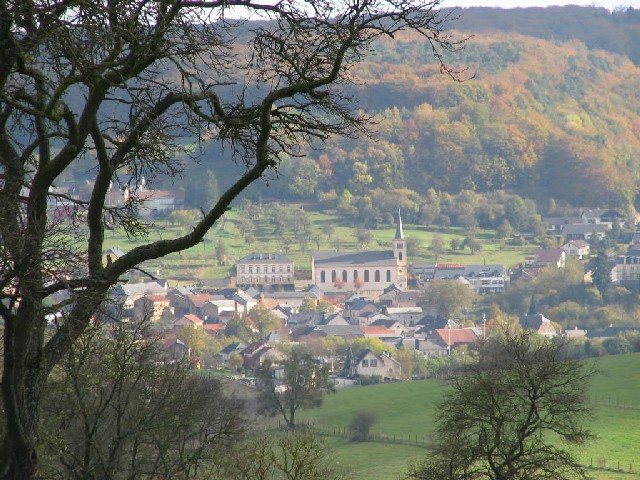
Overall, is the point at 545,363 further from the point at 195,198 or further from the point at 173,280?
the point at 195,198

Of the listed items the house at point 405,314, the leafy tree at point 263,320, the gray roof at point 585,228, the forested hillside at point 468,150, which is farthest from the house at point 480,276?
the gray roof at point 585,228

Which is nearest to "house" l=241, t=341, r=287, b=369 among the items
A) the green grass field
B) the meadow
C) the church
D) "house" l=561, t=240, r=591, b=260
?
the green grass field

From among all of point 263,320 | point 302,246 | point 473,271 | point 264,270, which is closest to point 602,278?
point 473,271

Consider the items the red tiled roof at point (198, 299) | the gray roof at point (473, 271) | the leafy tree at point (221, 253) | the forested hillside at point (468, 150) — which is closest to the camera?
the red tiled roof at point (198, 299)

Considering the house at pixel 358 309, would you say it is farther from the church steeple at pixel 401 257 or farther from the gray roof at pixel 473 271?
the church steeple at pixel 401 257

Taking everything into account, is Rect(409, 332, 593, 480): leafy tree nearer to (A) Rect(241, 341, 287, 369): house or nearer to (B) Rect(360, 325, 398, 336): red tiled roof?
(A) Rect(241, 341, 287, 369): house

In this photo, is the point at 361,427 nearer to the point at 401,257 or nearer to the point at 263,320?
the point at 263,320
